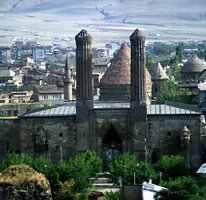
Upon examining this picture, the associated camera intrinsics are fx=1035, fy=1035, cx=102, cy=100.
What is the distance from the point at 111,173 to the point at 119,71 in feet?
19.3

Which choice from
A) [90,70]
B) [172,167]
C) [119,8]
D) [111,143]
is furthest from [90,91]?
[119,8]

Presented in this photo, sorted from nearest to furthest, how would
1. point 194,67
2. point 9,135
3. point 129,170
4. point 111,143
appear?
point 129,170, point 111,143, point 9,135, point 194,67

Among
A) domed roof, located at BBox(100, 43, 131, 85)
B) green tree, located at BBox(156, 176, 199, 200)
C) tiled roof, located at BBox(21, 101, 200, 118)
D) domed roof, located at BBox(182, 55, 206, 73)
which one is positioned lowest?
green tree, located at BBox(156, 176, 199, 200)

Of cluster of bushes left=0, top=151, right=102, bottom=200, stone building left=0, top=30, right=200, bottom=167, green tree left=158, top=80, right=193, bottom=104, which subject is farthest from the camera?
green tree left=158, top=80, right=193, bottom=104

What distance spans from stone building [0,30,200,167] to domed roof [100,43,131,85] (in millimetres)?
1767

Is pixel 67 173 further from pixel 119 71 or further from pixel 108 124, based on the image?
pixel 119 71

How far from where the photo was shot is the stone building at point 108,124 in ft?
94.2

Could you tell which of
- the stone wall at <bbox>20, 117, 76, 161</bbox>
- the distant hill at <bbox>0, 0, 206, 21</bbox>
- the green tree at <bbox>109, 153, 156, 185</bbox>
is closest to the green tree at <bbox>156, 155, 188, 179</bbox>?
the green tree at <bbox>109, 153, 156, 185</bbox>

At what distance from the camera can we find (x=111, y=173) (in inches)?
1021

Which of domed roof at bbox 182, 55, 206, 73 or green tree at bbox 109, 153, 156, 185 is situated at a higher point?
domed roof at bbox 182, 55, 206, 73

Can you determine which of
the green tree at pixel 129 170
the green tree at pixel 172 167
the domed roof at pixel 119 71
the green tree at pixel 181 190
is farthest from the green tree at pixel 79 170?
the domed roof at pixel 119 71

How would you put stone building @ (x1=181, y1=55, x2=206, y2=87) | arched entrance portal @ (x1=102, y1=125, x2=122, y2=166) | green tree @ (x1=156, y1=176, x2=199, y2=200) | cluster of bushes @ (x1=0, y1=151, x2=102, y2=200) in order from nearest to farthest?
green tree @ (x1=156, y1=176, x2=199, y2=200)
cluster of bushes @ (x1=0, y1=151, x2=102, y2=200)
arched entrance portal @ (x1=102, y1=125, x2=122, y2=166)
stone building @ (x1=181, y1=55, x2=206, y2=87)

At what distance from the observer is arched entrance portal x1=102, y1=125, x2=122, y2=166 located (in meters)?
29.1

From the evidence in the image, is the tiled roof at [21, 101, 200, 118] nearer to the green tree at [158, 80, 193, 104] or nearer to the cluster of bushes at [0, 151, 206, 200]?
the cluster of bushes at [0, 151, 206, 200]
